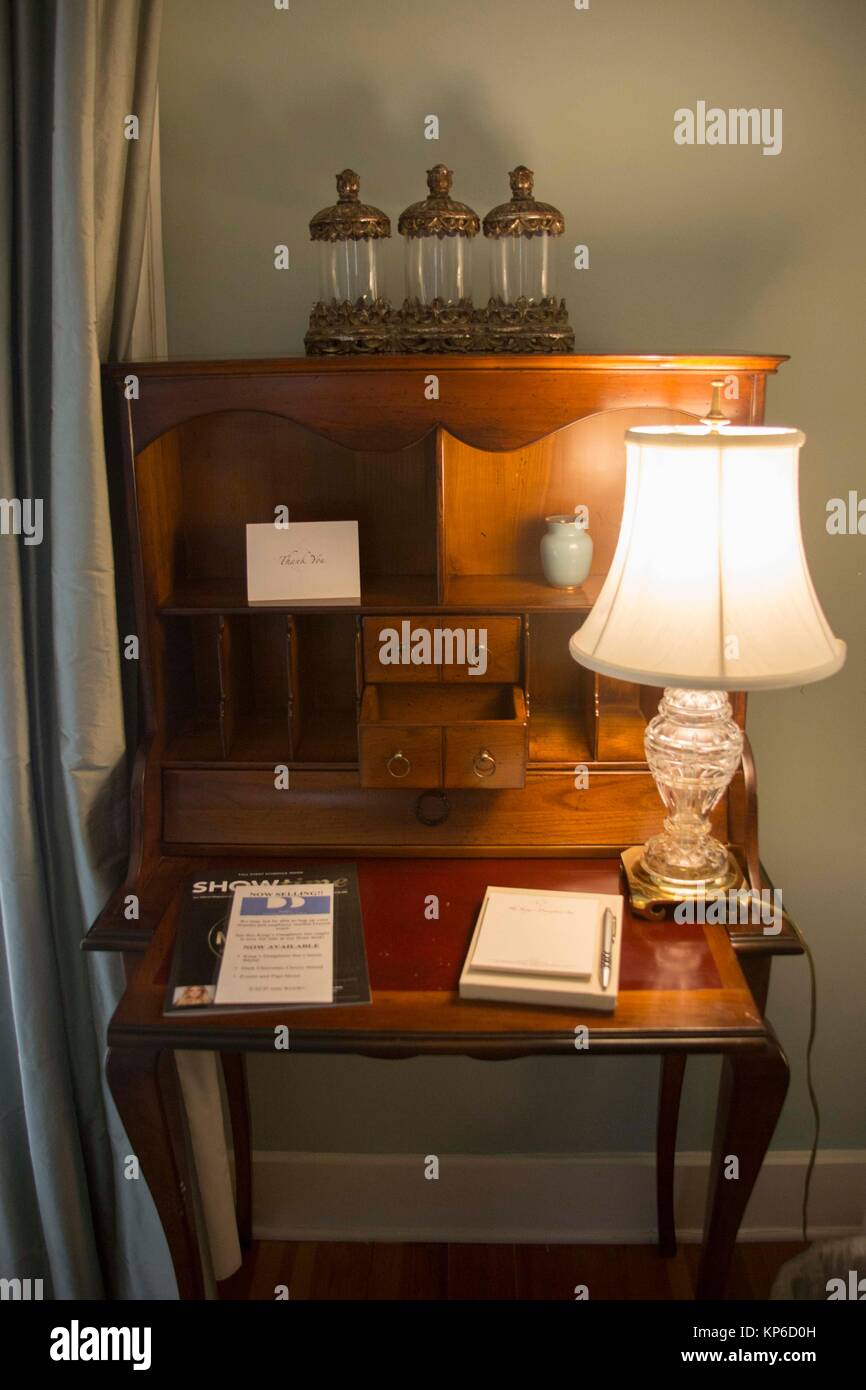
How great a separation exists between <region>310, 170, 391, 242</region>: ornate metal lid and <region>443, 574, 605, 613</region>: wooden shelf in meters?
0.53

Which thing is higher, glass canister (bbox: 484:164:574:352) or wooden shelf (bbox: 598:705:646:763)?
glass canister (bbox: 484:164:574:352)

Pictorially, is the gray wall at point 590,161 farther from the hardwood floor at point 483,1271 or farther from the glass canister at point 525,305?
the hardwood floor at point 483,1271

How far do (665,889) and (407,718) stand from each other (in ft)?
1.55

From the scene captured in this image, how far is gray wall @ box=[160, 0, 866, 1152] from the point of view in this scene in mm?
1793

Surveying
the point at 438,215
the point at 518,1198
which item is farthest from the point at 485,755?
the point at 518,1198

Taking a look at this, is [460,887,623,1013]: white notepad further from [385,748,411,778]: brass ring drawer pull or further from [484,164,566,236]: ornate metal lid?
[484,164,566,236]: ornate metal lid

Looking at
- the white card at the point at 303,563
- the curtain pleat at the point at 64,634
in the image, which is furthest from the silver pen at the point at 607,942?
the curtain pleat at the point at 64,634

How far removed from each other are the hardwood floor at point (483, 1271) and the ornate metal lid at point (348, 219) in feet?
6.12

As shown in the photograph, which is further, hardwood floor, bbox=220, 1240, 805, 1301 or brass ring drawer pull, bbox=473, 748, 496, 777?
A: hardwood floor, bbox=220, 1240, 805, 1301

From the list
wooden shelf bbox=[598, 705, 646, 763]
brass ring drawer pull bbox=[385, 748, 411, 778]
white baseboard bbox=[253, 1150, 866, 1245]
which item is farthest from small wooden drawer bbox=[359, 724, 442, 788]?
white baseboard bbox=[253, 1150, 866, 1245]

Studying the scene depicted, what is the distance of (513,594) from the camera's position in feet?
5.79

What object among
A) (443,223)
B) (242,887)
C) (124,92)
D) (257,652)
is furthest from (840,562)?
(124,92)

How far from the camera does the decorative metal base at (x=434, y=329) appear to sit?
64.9 inches
